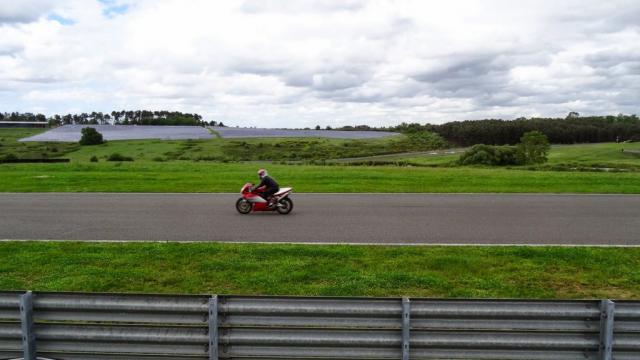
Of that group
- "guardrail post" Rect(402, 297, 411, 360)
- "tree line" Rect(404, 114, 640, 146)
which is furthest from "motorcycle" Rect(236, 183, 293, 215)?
"tree line" Rect(404, 114, 640, 146)

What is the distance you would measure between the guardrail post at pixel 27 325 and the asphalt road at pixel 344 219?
578 centimetres

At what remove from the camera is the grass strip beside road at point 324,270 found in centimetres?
727

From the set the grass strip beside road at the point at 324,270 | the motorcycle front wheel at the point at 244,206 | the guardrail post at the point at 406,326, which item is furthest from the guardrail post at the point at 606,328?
the motorcycle front wheel at the point at 244,206

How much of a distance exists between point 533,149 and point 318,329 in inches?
2306

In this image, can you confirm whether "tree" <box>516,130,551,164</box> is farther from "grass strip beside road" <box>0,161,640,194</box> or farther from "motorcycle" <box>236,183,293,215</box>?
"motorcycle" <box>236,183,293,215</box>

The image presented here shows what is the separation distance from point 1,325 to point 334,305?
10.4 ft

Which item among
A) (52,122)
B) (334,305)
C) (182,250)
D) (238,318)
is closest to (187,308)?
(238,318)

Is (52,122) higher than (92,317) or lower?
higher

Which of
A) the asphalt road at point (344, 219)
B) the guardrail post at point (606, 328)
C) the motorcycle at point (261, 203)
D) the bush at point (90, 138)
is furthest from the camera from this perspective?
the bush at point (90, 138)

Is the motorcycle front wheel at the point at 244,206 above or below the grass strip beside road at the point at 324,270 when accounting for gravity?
above

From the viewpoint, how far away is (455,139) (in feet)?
374

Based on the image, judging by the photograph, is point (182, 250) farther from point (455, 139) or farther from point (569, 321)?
point (455, 139)

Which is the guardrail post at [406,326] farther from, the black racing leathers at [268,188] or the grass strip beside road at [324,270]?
the black racing leathers at [268,188]

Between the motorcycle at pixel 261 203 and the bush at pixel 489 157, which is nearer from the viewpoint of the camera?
the motorcycle at pixel 261 203
